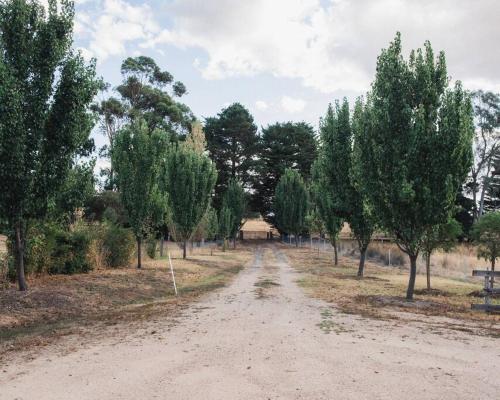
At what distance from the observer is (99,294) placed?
14.3 meters

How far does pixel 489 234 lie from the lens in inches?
760

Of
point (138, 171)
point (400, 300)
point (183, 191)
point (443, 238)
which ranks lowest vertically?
point (400, 300)

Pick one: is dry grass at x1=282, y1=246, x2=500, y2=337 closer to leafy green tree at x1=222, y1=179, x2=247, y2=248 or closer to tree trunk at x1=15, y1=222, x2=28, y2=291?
tree trunk at x1=15, y1=222, x2=28, y2=291

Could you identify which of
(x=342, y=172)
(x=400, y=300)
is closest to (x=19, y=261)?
(x=400, y=300)

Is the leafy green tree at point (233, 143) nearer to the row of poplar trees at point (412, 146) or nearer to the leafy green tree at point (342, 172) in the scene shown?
the leafy green tree at point (342, 172)

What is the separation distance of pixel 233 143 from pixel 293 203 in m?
17.5

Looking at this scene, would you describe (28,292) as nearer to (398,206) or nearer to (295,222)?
(398,206)

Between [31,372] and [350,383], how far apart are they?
454 centimetres

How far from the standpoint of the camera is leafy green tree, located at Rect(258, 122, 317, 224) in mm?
70875

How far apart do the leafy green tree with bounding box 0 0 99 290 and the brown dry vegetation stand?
130 centimetres

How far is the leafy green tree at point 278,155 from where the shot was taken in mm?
70875

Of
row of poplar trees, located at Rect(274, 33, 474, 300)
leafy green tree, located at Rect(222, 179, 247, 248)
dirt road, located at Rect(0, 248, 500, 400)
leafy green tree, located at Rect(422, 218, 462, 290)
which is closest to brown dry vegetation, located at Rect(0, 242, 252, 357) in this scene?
dirt road, located at Rect(0, 248, 500, 400)

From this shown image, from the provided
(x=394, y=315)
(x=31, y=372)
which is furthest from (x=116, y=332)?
(x=394, y=315)

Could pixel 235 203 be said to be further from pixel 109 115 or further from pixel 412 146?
pixel 412 146
